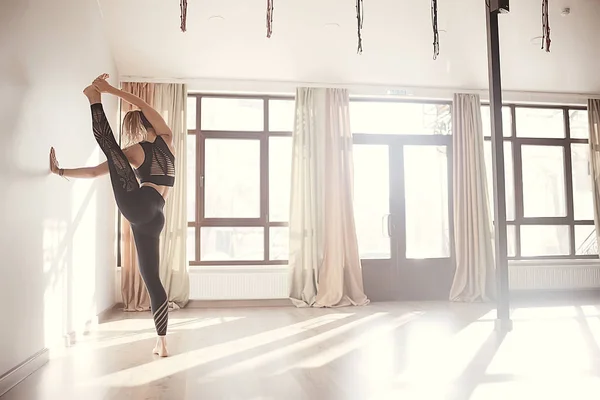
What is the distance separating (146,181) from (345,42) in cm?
316

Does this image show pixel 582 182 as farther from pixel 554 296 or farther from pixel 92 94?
pixel 92 94

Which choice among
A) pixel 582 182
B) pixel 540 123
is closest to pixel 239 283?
pixel 540 123

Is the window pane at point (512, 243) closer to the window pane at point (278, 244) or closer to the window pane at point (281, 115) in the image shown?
the window pane at point (278, 244)

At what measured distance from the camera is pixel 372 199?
21.0 feet

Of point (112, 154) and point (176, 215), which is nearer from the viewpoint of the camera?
point (112, 154)

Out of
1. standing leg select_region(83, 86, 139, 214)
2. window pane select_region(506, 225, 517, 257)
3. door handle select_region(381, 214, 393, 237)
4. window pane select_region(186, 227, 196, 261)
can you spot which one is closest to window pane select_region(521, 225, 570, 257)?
window pane select_region(506, 225, 517, 257)

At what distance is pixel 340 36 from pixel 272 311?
115 inches

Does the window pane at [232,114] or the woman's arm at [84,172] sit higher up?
the window pane at [232,114]

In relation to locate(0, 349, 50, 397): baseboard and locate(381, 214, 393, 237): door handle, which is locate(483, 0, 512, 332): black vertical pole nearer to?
locate(381, 214, 393, 237): door handle

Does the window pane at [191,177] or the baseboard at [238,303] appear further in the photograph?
the window pane at [191,177]

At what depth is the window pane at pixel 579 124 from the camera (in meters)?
6.98

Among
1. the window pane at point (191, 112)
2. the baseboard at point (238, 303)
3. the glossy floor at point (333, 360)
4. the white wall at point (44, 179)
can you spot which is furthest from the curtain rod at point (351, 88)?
the glossy floor at point (333, 360)

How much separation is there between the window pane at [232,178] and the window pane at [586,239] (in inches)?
166

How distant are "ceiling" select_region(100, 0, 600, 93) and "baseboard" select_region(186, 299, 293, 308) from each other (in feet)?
8.37
